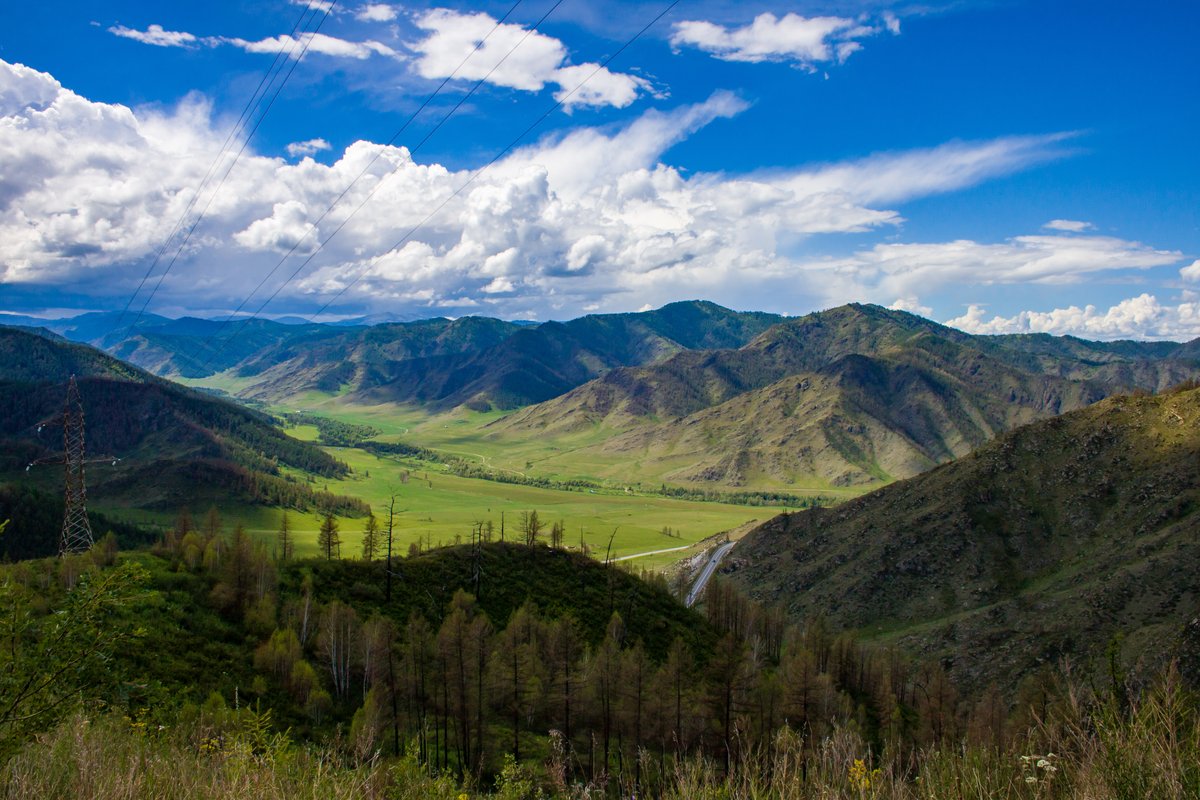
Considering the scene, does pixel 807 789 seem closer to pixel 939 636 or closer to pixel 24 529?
pixel 939 636

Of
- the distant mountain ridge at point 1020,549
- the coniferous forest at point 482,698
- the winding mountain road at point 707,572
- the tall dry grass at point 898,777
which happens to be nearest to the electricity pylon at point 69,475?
the coniferous forest at point 482,698

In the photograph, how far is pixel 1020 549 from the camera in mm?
135000

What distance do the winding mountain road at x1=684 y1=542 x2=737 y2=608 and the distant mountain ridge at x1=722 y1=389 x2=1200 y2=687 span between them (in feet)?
26.9

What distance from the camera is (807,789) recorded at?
8570 mm

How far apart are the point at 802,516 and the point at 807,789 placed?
577ft

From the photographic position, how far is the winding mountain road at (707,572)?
498 ft

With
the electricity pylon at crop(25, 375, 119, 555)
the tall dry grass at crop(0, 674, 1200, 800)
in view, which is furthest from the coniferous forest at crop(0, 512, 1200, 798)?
the electricity pylon at crop(25, 375, 119, 555)

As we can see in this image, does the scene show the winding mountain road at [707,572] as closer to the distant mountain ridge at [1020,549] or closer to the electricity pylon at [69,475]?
the distant mountain ridge at [1020,549]

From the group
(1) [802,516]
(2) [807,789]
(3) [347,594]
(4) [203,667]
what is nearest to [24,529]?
(3) [347,594]

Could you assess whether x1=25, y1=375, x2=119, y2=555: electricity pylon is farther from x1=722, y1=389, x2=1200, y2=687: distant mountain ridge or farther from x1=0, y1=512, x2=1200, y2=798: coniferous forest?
x1=722, y1=389, x2=1200, y2=687: distant mountain ridge

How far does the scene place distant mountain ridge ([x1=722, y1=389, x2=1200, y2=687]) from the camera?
100m

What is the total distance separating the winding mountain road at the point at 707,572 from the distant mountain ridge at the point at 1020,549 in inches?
323

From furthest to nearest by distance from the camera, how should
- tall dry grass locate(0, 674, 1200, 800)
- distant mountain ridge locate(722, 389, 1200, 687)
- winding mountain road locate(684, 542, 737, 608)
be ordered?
winding mountain road locate(684, 542, 737, 608) < distant mountain ridge locate(722, 389, 1200, 687) < tall dry grass locate(0, 674, 1200, 800)

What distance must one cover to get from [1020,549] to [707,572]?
70.3 m
